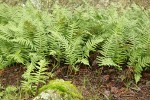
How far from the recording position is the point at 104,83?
570 centimetres

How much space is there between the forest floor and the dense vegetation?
141mm

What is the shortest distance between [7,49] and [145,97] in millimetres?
2721

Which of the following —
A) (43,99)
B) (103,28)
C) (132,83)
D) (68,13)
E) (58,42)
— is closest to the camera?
(43,99)

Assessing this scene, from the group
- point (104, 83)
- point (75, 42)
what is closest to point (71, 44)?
point (75, 42)

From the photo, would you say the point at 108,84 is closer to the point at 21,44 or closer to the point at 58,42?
the point at 58,42

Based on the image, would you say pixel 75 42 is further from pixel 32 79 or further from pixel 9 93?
pixel 9 93

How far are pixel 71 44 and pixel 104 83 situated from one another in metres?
0.93

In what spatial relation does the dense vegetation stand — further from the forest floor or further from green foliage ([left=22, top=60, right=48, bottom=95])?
the forest floor

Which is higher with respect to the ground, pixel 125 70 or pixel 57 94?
pixel 125 70

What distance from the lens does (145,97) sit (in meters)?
5.36

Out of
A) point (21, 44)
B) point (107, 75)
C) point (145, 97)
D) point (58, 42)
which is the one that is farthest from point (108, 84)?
point (21, 44)

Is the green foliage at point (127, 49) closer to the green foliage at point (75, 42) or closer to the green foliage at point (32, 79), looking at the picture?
the green foliage at point (75, 42)

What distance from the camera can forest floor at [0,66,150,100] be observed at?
5387 millimetres

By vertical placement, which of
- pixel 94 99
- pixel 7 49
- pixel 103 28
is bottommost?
pixel 94 99
